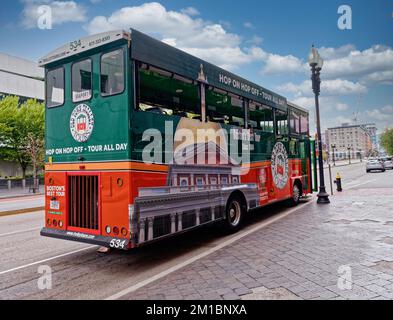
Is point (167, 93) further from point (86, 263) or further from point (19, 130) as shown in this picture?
point (19, 130)

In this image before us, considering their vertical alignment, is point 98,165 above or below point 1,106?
below

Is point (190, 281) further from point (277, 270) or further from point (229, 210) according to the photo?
point (229, 210)

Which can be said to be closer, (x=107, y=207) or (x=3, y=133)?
(x=107, y=207)

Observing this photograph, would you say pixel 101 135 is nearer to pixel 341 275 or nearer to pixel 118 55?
pixel 118 55

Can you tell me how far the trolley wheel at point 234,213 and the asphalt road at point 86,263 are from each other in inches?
8.3

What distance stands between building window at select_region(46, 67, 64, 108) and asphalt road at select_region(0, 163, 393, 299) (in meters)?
3.07

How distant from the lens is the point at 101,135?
17.6ft

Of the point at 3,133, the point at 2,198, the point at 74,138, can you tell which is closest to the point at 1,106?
the point at 3,133

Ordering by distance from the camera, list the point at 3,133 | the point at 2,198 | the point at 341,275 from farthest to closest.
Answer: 1. the point at 3,133
2. the point at 2,198
3. the point at 341,275

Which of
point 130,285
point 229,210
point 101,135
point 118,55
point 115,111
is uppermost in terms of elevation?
point 118,55

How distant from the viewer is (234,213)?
316 inches

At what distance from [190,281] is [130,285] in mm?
892

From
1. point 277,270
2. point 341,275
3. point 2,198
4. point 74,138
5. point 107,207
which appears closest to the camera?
point 341,275

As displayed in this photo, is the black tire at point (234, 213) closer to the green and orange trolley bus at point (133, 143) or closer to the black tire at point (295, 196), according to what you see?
the green and orange trolley bus at point (133, 143)
